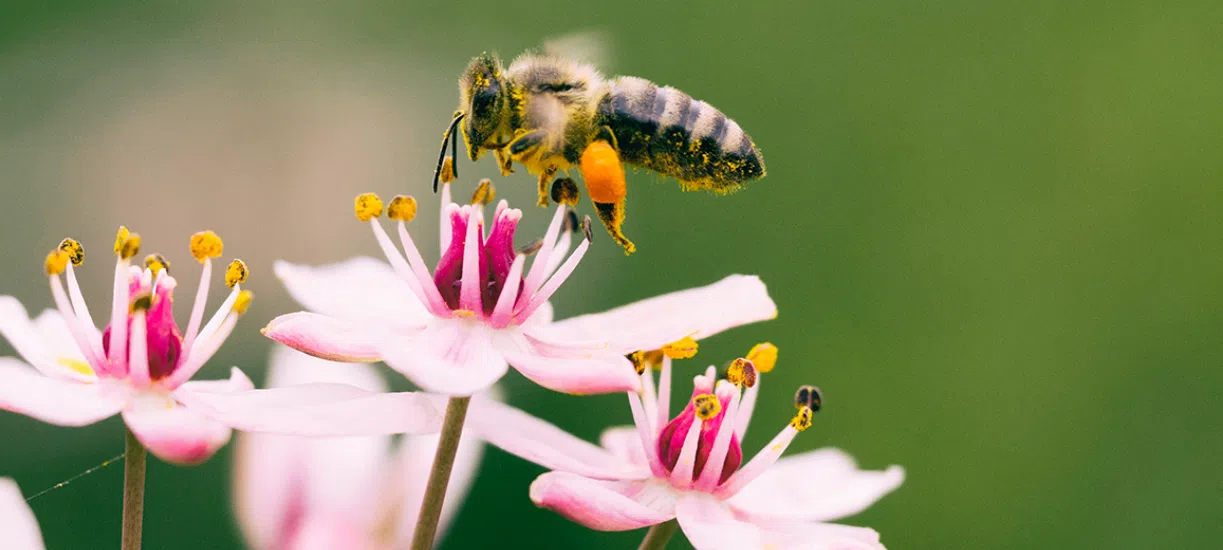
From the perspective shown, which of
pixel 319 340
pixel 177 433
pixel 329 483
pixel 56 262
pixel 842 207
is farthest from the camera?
pixel 842 207

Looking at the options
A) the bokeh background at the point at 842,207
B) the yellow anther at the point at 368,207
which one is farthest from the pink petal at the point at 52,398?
the bokeh background at the point at 842,207

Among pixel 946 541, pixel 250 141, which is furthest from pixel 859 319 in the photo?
pixel 250 141

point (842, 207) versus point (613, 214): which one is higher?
point (842, 207)

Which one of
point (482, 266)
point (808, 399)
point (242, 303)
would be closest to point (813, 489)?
point (808, 399)

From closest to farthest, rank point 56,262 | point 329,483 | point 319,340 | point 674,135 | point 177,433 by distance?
point 177,433 → point 319,340 → point 56,262 → point 674,135 → point 329,483

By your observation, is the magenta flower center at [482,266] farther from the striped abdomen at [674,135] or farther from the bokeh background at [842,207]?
the bokeh background at [842,207]

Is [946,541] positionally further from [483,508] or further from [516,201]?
[516,201]

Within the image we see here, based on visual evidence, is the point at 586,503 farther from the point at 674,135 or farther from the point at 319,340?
the point at 674,135
